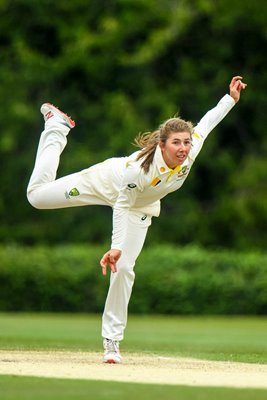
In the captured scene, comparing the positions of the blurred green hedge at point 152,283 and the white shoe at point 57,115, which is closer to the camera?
the white shoe at point 57,115

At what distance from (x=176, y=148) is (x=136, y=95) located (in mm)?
27331

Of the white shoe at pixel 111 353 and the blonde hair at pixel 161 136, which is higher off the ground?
the blonde hair at pixel 161 136

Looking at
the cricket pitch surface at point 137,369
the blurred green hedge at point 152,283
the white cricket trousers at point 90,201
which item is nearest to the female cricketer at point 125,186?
the white cricket trousers at point 90,201

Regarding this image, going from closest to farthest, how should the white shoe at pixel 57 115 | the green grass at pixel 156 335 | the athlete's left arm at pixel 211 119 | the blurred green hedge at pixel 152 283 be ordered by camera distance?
1. the athlete's left arm at pixel 211 119
2. the white shoe at pixel 57 115
3. the green grass at pixel 156 335
4. the blurred green hedge at pixel 152 283

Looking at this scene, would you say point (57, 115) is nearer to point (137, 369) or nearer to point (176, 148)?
point (176, 148)

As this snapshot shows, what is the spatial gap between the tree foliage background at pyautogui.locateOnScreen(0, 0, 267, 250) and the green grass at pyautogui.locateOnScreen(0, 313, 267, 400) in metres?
9.63

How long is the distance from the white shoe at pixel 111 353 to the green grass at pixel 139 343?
1567 mm

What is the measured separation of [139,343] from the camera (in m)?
15.6

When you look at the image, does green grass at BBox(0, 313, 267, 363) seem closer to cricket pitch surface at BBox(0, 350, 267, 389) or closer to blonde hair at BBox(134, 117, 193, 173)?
cricket pitch surface at BBox(0, 350, 267, 389)

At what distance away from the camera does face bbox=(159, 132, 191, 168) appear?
34.5 ft

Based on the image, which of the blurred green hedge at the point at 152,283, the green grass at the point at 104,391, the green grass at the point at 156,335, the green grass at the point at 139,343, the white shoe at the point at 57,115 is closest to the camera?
the green grass at the point at 104,391

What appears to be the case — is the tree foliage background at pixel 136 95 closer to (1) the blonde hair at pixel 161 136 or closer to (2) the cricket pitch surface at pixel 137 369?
(2) the cricket pitch surface at pixel 137 369

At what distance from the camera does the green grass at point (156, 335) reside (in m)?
13.2

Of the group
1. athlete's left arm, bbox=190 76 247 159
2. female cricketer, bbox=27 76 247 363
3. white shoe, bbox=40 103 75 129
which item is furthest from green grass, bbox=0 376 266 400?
white shoe, bbox=40 103 75 129
